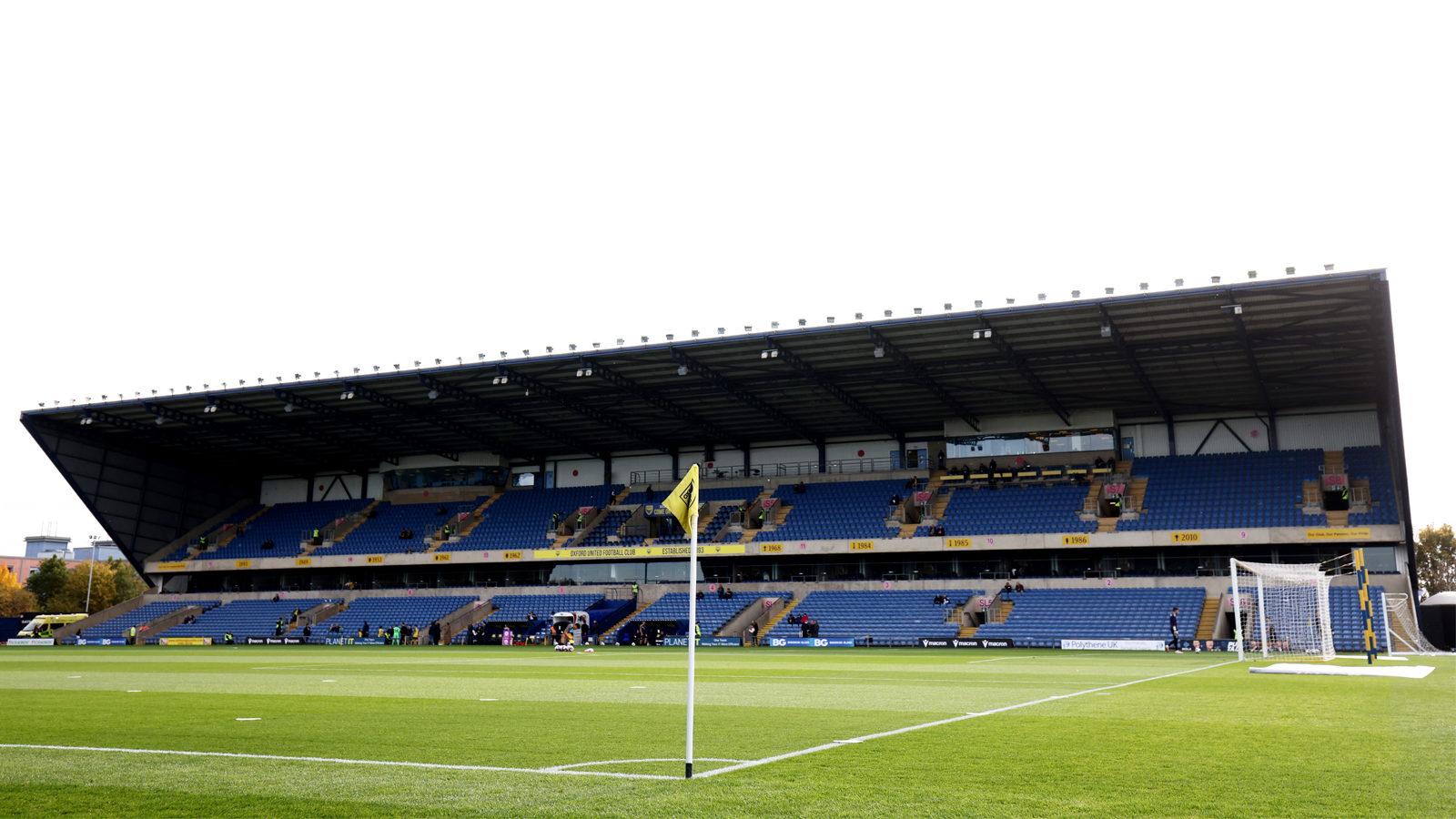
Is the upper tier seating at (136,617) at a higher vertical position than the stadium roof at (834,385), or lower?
lower

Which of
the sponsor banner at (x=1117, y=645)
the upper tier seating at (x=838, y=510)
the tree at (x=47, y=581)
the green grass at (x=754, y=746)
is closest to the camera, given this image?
the green grass at (x=754, y=746)

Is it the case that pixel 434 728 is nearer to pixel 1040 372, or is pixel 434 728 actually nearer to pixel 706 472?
pixel 1040 372

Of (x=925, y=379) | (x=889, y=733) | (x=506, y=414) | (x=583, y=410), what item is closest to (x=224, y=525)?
(x=506, y=414)

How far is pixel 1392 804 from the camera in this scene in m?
7.06

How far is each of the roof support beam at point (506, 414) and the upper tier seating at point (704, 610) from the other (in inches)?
544

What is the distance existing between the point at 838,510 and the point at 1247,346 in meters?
23.1

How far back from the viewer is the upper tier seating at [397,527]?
220ft

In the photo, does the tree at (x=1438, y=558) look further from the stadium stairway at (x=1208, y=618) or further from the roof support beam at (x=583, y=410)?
the roof support beam at (x=583, y=410)

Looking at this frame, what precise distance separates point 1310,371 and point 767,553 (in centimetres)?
2818

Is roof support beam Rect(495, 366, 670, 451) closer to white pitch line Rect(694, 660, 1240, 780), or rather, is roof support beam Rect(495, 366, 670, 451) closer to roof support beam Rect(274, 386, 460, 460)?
roof support beam Rect(274, 386, 460, 460)

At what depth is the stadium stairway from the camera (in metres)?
42.7

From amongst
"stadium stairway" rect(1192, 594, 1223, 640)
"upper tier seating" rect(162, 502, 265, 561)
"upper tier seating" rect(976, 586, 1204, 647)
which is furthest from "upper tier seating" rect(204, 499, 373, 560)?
"stadium stairway" rect(1192, 594, 1223, 640)

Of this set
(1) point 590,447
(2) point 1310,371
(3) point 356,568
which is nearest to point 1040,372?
(2) point 1310,371

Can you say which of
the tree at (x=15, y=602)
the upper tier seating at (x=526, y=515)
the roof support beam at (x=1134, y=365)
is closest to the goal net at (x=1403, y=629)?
the roof support beam at (x=1134, y=365)
